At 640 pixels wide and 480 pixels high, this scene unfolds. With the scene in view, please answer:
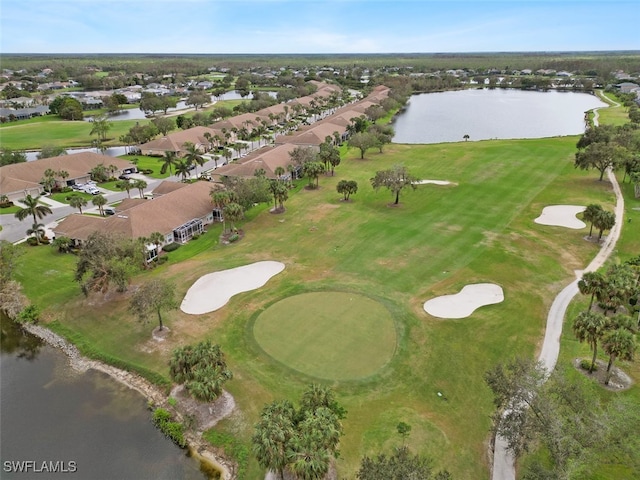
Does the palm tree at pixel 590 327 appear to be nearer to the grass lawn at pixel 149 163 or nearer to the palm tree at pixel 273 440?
the palm tree at pixel 273 440

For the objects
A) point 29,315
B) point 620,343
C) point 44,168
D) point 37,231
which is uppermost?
point 620,343

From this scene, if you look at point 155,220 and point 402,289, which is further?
point 155,220

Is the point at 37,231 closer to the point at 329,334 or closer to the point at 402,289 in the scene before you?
the point at 329,334

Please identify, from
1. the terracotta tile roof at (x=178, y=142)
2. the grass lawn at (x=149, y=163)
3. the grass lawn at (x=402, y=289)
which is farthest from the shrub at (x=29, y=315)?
the terracotta tile roof at (x=178, y=142)

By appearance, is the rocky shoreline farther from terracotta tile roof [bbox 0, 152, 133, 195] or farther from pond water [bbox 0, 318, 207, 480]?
terracotta tile roof [bbox 0, 152, 133, 195]

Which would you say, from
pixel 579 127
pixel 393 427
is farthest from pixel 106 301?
pixel 579 127

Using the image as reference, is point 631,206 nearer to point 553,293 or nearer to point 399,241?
point 553,293

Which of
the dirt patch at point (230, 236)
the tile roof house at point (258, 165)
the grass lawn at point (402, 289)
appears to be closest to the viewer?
the grass lawn at point (402, 289)

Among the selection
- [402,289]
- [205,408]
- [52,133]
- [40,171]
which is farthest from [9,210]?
[52,133]
